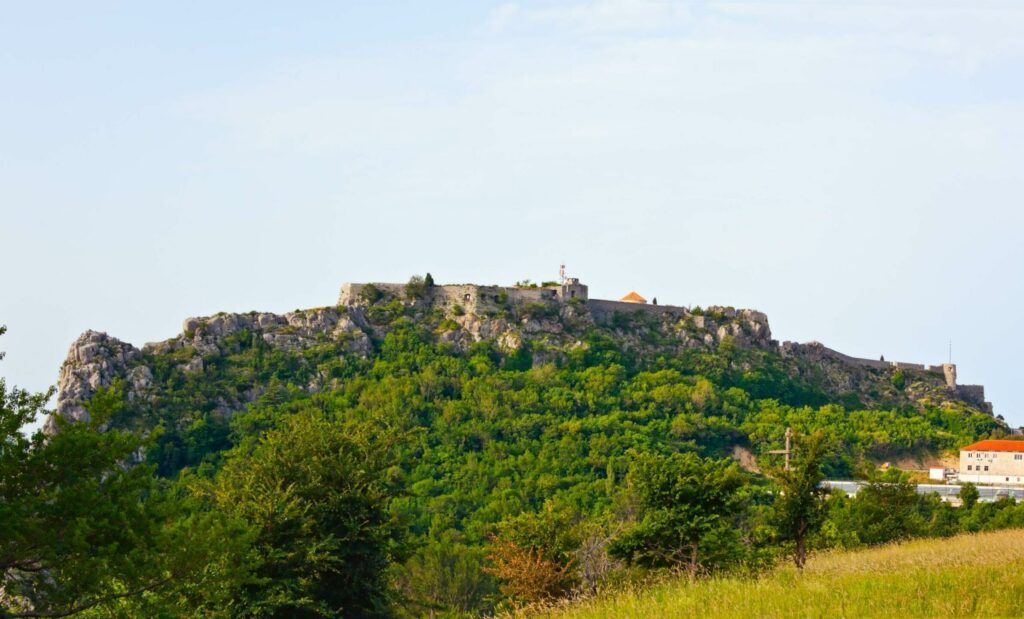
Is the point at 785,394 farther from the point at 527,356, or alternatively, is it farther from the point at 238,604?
the point at 238,604

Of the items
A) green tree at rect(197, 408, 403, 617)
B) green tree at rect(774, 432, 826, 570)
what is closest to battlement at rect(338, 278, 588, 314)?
green tree at rect(197, 408, 403, 617)

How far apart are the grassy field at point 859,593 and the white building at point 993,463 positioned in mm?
64536

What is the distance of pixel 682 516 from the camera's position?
27.4 meters

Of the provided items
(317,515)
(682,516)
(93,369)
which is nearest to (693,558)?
(682,516)

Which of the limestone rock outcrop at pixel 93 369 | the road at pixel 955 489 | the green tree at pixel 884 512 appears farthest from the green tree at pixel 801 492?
the limestone rock outcrop at pixel 93 369

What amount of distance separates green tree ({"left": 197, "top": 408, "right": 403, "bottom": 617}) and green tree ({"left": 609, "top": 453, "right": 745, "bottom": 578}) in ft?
16.8

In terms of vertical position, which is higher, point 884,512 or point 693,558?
point 884,512

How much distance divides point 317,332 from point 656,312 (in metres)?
23.1

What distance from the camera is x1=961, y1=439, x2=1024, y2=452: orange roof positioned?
278 ft

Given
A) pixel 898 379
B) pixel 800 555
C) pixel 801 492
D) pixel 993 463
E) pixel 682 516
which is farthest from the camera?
pixel 898 379

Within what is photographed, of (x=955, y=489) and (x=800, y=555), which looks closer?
(x=800, y=555)

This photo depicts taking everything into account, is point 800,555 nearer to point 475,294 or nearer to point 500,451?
point 500,451

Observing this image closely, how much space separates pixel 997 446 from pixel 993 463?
1.36m

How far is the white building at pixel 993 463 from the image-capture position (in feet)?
273
